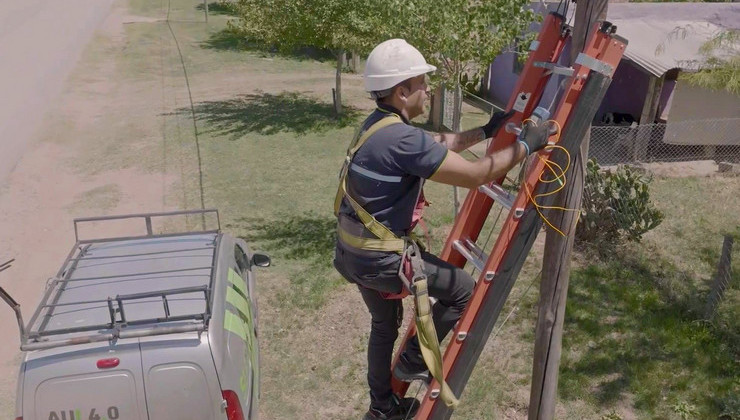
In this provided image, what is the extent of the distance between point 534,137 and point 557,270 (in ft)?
3.64

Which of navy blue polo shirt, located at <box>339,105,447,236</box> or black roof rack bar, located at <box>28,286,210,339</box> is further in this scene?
black roof rack bar, located at <box>28,286,210,339</box>

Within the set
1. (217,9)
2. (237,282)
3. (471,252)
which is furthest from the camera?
(217,9)

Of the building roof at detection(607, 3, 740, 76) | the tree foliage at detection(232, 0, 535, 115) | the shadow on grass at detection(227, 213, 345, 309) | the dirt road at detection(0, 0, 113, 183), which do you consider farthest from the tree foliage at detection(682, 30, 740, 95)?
the dirt road at detection(0, 0, 113, 183)

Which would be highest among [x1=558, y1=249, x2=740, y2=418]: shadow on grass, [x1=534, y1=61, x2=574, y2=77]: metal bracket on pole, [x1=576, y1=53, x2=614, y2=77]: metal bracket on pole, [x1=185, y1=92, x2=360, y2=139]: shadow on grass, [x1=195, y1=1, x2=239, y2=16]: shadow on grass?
[x1=576, y1=53, x2=614, y2=77]: metal bracket on pole

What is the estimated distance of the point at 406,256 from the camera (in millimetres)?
3678

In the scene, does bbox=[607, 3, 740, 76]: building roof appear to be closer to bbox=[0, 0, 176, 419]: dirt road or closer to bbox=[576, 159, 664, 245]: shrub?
bbox=[576, 159, 664, 245]: shrub

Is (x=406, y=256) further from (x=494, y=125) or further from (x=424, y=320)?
(x=494, y=125)

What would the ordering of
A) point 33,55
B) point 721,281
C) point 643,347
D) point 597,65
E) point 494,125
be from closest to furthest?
point 597,65 < point 494,125 < point 643,347 < point 721,281 < point 33,55

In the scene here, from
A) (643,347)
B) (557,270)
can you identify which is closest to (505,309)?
(643,347)

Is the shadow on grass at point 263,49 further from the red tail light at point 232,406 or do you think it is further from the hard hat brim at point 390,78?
the hard hat brim at point 390,78

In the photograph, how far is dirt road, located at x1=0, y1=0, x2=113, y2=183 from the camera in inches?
720

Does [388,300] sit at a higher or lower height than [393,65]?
lower

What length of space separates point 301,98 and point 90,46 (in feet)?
44.9

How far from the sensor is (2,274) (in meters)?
10.2
